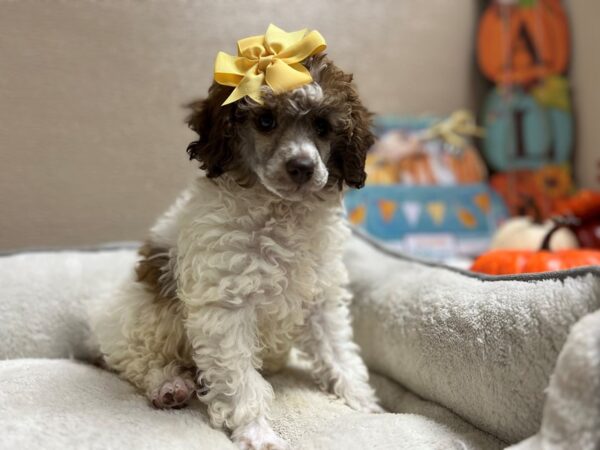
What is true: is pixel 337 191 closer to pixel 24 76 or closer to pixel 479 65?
pixel 24 76

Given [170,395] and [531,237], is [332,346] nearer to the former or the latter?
[170,395]

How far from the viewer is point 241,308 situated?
4.77 ft

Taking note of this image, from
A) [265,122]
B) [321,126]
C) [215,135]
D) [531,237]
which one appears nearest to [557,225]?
[531,237]

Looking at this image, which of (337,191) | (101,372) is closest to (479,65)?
(337,191)

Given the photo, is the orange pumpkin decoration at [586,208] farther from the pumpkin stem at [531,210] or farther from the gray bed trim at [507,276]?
the gray bed trim at [507,276]

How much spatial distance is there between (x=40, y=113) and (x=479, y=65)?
8.31ft

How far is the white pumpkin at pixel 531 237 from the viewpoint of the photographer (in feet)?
8.68

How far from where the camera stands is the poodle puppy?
1417 millimetres

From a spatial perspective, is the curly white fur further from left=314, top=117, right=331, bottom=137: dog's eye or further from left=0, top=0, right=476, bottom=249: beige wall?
left=0, top=0, right=476, bottom=249: beige wall

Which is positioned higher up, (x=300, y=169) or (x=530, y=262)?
(x=300, y=169)

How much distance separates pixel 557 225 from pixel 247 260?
5.16ft

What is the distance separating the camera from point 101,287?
2045 millimetres

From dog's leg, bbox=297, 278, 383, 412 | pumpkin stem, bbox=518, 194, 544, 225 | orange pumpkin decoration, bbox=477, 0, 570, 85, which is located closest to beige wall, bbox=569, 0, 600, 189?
orange pumpkin decoration, bbox=477, 0, 570, 85

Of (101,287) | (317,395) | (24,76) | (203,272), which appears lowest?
(317,395)
